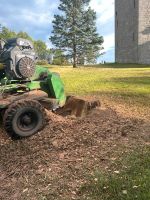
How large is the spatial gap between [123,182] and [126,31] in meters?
39.9

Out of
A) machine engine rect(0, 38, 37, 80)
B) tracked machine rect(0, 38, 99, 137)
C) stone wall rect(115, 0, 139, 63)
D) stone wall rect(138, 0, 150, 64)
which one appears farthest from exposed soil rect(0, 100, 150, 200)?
stone wall rect(115, 0, 139, 63)

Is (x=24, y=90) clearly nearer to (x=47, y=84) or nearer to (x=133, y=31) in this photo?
(x=47, y=84)

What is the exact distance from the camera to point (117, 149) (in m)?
7.88

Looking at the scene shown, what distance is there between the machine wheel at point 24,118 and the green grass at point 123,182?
96.9 inches

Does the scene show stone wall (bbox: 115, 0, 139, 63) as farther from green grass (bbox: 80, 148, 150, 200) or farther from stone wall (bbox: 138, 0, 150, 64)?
green grass (bbox: 80, 148, 150, 200)

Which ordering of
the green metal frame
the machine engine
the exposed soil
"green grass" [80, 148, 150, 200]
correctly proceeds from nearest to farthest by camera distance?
"green grass" [80, 148, 150, 200] < the exposed soil < the machine engine < the green metal frame

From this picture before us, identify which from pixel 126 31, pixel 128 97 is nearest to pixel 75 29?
pixel 126 31

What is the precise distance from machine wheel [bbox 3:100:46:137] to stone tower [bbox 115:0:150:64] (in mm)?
33395

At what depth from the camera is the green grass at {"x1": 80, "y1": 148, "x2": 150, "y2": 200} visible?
6.21m

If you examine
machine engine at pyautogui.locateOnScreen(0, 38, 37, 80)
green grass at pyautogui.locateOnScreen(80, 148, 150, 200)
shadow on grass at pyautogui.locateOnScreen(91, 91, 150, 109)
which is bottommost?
green grass at pyautogui.locateOnScreen(80, 148, 150, 200)

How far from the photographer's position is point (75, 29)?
155 feet

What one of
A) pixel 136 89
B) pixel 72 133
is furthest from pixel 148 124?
pixel 136 89

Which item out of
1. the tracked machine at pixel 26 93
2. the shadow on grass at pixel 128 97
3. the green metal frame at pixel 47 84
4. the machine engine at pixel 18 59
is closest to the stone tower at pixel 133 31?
the shadow on grass at pixel 128 97

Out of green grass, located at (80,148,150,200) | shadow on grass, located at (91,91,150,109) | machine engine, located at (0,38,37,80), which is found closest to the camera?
green grass, located at (80,148,150,200)
